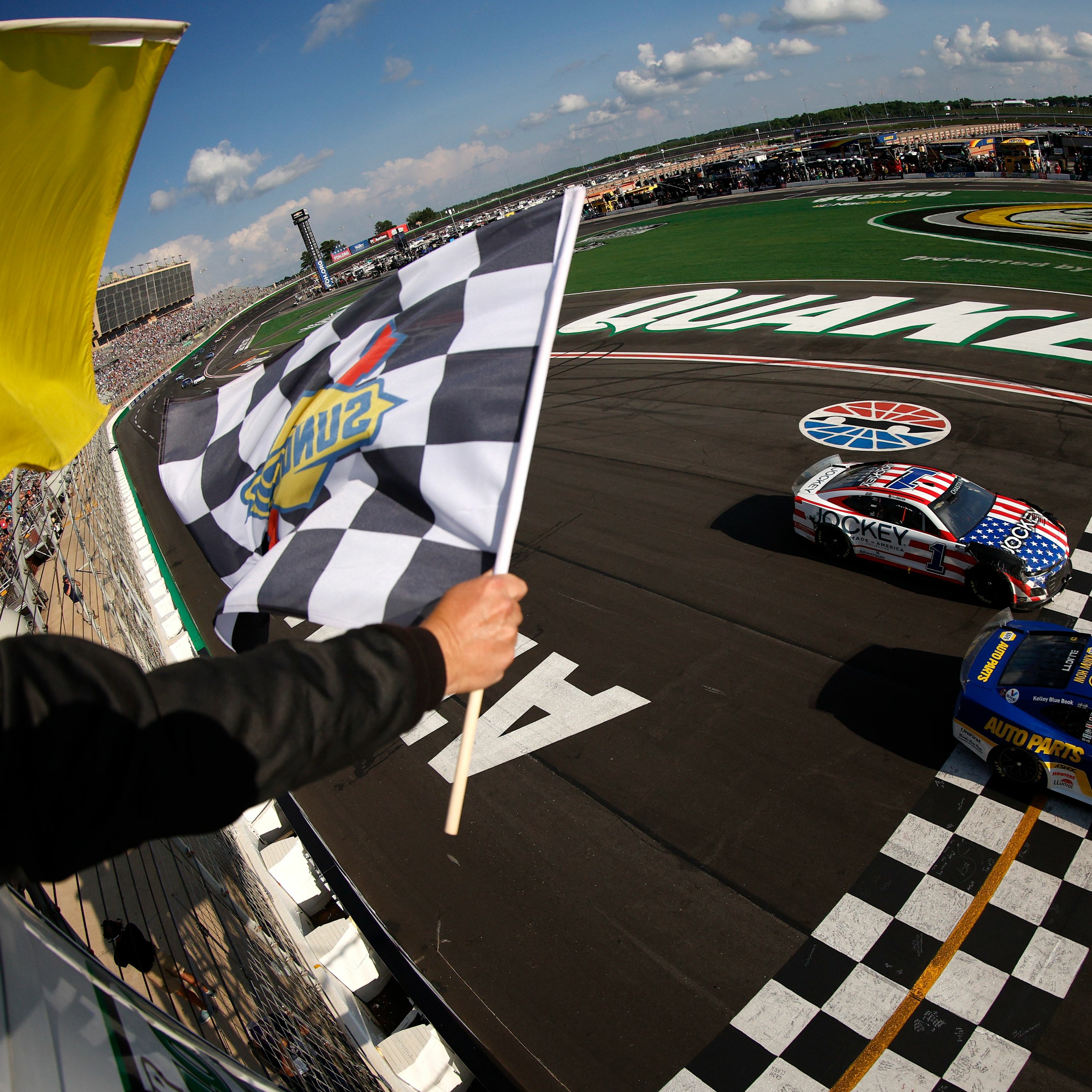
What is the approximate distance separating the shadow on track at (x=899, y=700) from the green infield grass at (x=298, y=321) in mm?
45725

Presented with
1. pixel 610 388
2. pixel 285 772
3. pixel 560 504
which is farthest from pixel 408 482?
pixel 610 388

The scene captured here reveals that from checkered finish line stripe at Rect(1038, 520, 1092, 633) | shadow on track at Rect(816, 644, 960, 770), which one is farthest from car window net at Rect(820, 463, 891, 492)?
shadow on track at Rect(816, 644, 960, 770)

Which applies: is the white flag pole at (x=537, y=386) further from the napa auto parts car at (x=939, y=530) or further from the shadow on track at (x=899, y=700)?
the napa auto parts car at (x=939, y=530)

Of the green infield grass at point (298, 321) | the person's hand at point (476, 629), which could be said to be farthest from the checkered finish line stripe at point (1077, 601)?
the green infield grass at point (298, 321)

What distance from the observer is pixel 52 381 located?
2.90 metres

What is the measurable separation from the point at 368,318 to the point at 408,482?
1168 mm

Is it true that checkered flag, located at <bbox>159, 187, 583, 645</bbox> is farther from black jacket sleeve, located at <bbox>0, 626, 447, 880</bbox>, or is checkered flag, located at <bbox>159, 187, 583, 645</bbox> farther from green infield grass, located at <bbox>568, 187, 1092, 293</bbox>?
green infield grass, located at <bbox>568, 187, 1092, 293</bbox>

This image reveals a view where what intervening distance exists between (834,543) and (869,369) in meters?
9.93

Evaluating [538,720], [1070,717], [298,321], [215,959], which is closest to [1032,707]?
[1070,717]

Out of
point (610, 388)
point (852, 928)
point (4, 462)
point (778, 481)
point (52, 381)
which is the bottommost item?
point (852, 928)

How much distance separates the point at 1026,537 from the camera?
10117 millimetres

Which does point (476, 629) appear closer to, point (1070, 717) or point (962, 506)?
point (1070, 717)

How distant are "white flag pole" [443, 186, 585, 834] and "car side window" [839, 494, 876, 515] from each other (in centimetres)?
911

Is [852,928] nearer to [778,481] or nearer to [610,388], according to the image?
[778,481]
